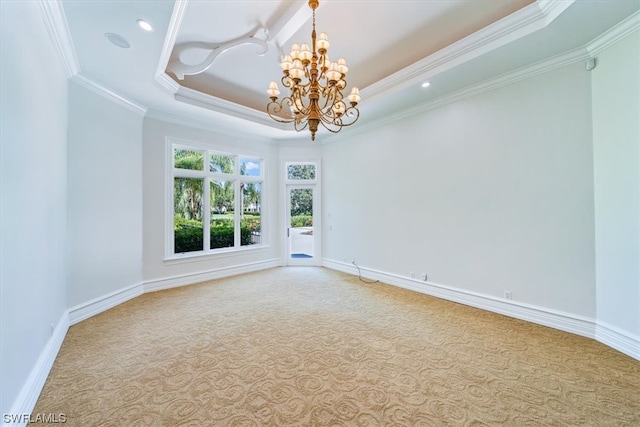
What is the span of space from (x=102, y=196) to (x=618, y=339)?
256 inches

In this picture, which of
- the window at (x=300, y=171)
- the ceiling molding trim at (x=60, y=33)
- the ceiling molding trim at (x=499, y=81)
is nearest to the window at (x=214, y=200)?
the window at (x=300, y=171)

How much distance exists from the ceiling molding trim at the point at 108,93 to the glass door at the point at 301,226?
3.35 m

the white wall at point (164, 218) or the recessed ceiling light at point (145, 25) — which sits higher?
the recessed ceiling light at point (145, 25)

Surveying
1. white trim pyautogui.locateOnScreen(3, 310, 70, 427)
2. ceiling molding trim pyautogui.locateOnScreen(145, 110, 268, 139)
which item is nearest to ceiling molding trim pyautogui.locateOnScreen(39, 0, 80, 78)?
ceiling molding trim pyautogui.locateOnScreen(145, 110, 268, 139)

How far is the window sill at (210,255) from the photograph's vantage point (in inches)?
186

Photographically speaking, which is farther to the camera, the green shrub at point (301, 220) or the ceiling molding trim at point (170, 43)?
the green shrub at point (301, 220)

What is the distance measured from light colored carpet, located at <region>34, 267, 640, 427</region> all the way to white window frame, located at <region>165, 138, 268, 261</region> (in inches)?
58.9

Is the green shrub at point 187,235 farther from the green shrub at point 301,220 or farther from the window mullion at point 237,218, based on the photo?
the green shrub at point 301,220

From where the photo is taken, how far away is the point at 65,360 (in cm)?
241

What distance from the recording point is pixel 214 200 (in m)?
5.40

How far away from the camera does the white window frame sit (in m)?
4.66

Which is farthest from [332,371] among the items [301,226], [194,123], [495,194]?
[194,123]

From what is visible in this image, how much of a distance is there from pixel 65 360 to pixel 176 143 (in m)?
3.66

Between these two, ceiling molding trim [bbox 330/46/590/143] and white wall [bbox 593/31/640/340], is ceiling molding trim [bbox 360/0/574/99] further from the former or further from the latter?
white wall [bbox 593/31/640/340]
